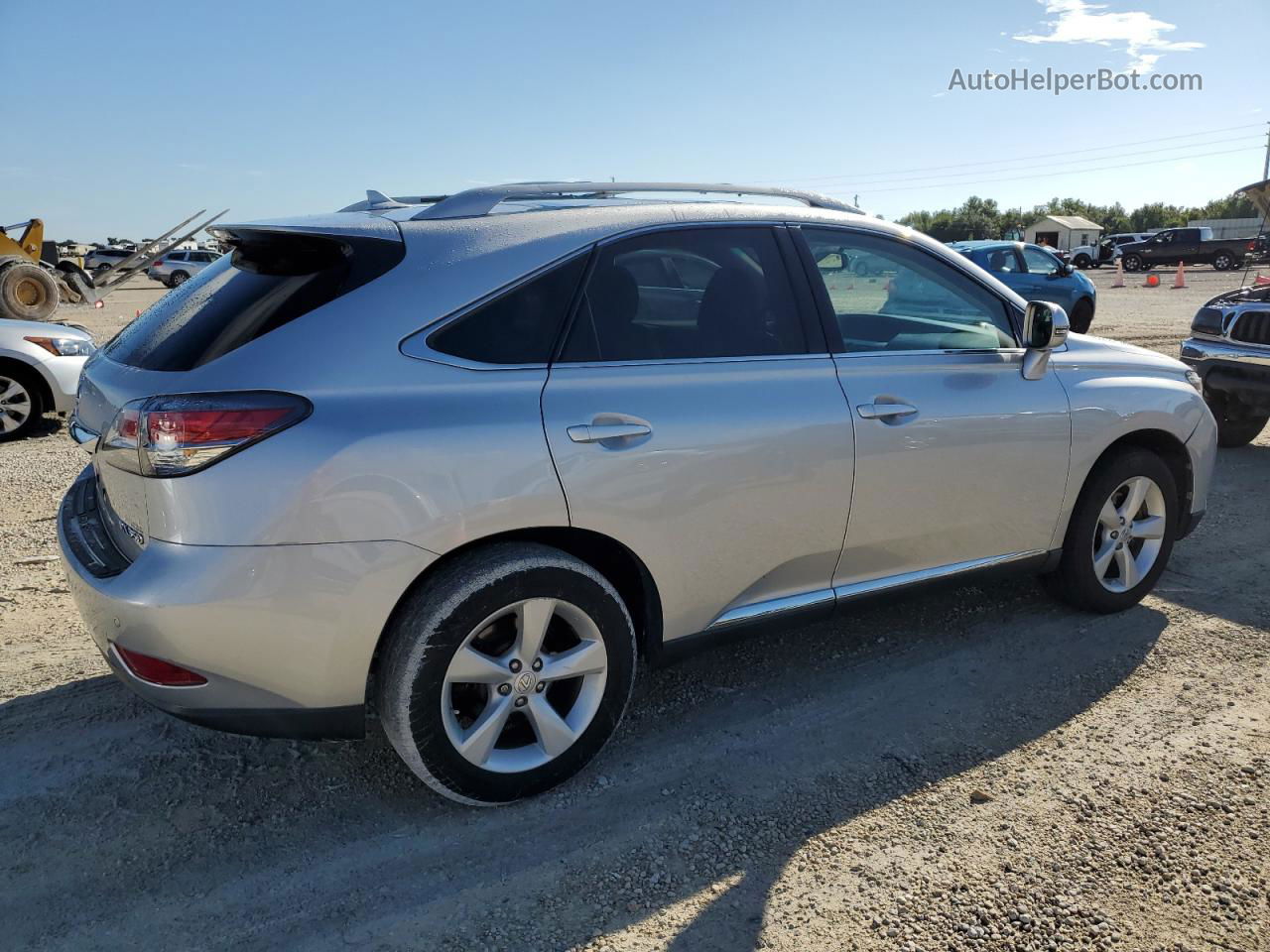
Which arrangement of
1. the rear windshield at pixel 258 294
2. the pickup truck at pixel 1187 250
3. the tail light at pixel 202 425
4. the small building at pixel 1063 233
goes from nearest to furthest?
the tail light at pixel 202 425 → the rear windshield at pixel 258 294 → the pickup truck at pixel 1187 250 → the small building at pixel 1063 233

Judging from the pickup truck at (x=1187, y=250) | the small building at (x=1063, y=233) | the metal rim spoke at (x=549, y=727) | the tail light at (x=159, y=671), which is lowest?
the metal rim spoke at (x=549, y=727)

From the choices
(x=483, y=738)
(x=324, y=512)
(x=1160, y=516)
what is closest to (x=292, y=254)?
(x=324, y=512)

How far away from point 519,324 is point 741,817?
159cm

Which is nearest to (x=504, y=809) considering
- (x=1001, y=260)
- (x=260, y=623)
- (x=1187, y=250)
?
(x=260, y=623)

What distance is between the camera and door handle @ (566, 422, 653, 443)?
2.72 metres

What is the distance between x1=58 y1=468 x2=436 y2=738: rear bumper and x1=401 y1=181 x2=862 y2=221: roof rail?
113 cm

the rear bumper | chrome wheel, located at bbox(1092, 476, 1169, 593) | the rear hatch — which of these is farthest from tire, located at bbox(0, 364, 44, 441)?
chrome wheel, located at bbox(1092, 476, 1169, 593)

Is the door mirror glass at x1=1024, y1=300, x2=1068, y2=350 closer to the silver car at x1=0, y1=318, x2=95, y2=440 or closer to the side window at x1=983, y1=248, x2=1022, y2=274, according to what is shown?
the silver car at x1=0, y1=318, x2=95, y2=440

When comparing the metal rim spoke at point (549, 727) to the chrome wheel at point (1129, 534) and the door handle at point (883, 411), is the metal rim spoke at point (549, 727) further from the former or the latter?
the chrome wheel at point (1129, 534)

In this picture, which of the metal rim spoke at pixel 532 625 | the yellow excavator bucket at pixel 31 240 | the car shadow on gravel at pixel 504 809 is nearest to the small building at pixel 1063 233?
the yellow excavator bucket at pixel 31 240

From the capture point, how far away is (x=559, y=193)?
3.19 meters

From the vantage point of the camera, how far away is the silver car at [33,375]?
766 cm

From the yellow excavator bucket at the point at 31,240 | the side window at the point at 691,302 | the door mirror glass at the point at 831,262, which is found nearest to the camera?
the side window at the point at 691,302

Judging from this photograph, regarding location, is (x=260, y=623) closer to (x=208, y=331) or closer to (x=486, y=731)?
(x=486, y=731)
